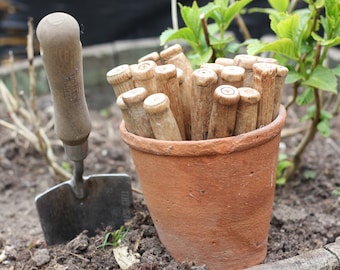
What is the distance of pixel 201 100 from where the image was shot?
4.02ft

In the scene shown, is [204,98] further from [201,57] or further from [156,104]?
[201,57]

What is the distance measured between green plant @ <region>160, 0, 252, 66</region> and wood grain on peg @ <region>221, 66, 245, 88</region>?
0.32m

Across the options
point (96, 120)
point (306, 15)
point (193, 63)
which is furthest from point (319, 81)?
point (96, 120)

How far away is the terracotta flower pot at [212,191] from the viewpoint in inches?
46.5

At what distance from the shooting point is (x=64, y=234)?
1.63 m

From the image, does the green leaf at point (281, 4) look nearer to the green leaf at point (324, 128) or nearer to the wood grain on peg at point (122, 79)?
the green leaf at point (324, 128)

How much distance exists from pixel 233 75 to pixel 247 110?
0.28 ft

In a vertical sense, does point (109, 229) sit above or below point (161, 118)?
below

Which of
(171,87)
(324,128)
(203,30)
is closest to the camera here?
(171,87)

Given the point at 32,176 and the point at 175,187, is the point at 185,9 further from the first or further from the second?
the point at 32,176

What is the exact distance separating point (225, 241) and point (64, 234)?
1.90 feet

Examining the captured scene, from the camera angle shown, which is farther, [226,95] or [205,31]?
[205,31]

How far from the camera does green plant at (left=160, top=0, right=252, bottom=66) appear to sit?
1.52 m

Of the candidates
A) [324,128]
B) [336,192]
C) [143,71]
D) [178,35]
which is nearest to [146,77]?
[143,71]
